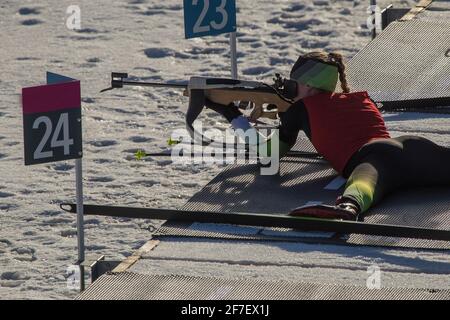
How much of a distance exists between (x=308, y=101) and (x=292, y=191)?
48cm

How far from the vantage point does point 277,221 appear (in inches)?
289

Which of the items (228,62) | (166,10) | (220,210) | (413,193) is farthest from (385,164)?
(166,10)

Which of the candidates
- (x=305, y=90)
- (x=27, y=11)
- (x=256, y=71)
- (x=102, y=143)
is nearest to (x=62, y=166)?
(x=102, y=143)

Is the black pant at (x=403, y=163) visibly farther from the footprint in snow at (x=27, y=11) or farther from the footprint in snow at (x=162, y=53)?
the footprint in snow at (x=27, y=11)

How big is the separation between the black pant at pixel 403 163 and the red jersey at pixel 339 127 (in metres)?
0.12

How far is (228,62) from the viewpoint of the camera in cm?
1213

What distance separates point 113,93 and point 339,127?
385 cm

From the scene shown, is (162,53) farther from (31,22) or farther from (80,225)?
(80,225)

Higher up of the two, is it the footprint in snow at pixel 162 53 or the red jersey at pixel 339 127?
the red jersey at pixel 339 127

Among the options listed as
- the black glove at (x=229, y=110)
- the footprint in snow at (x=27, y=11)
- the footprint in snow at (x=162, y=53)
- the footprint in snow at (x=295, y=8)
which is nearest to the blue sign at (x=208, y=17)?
the black glove at (x=229, y=110)

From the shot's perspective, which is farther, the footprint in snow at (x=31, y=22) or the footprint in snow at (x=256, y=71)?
the footprint in snow at (x=31, y=22)

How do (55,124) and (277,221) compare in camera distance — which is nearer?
(55,124)

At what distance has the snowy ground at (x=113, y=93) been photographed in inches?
339

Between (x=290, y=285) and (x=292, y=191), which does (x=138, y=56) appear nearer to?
(x=292, y=191)
